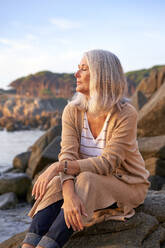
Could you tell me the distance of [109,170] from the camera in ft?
7.86

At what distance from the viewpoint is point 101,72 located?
2.45 metres

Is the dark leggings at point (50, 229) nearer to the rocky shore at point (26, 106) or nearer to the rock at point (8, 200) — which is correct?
the rock at point (8, 200)

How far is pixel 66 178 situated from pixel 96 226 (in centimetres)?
49

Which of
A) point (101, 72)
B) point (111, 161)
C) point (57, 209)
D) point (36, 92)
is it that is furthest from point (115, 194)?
point (36, 92)

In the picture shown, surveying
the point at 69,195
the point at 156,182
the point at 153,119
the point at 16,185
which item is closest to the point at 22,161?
the point at 16,185

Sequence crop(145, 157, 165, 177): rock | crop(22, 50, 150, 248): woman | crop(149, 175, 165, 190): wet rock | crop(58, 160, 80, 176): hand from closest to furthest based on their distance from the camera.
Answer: crop(22, 50, 150, 248): woman < crop(58, 160, 80, 176): hand < crop(149, 175, 165, 190): wet rock < crop(145, 157, 165, 177): rock

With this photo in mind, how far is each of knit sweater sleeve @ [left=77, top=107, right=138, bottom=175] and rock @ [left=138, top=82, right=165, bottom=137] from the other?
4.12 m

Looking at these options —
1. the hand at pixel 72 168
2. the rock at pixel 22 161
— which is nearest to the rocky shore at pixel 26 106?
the rock at pixel 22 161

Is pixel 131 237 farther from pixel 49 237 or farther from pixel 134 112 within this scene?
pixel 134 112

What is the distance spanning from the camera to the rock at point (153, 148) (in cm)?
574

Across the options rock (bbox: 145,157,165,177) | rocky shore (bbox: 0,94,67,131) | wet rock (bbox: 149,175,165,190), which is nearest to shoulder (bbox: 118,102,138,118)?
wet rock (bbox: 149,175,165,190)

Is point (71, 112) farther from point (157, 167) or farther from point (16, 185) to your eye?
point (16, 185)

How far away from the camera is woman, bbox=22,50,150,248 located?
2.20 m

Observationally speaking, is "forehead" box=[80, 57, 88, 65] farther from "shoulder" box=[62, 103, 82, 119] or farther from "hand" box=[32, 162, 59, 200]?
"hand" box=[32, 162, 59, 200]
